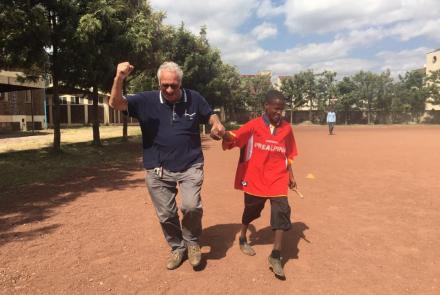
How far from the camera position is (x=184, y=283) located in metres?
3.94

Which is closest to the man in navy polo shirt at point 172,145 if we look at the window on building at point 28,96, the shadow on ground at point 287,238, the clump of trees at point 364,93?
the shadow on ground at point 287,238

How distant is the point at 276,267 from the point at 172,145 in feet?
4.99

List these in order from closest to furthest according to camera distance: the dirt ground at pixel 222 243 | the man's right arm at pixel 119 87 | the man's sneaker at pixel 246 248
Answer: the man's right arm at pixel 119 87
the dirt ground at pixel 222 243
the man's sneaker at pixel 246 248

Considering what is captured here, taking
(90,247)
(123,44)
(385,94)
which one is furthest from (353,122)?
(90,247)

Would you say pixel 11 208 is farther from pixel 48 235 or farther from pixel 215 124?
pixel 215 124

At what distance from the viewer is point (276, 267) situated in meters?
4.11

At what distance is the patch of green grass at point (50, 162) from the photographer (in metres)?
9.84

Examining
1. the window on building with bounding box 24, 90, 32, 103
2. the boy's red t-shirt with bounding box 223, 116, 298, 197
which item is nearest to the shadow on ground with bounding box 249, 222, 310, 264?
the boy's red t-shirt with bounding box 223, 116, 298, 197

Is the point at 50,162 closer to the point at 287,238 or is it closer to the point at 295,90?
the point at 287,238

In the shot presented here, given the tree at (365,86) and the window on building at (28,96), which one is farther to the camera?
the tree at (365,86)

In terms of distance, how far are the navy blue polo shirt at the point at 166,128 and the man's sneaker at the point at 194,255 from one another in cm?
81

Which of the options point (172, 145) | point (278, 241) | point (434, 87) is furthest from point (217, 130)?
point (434, 87)

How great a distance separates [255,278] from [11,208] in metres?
4.62

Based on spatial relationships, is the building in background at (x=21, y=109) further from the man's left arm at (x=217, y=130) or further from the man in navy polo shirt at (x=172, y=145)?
the man's left arm at (x=217, y=130)
